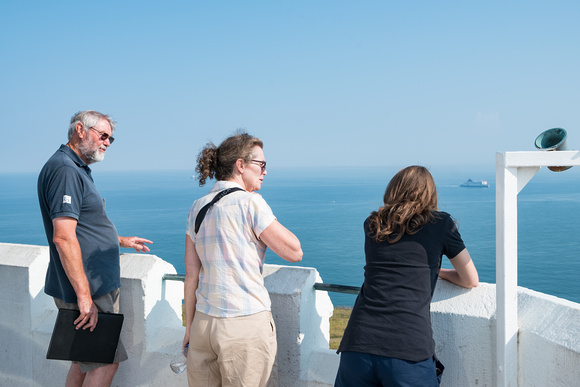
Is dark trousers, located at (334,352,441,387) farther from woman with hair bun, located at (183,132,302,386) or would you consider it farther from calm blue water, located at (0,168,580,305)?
calm blue water, located at (0,168,580,305)

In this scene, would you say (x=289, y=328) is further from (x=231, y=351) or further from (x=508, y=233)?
(x=508, y=233)

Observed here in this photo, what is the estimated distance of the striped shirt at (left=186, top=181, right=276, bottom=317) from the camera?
231cm

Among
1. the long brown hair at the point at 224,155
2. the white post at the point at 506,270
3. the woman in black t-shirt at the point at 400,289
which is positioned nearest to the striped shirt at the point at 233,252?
the long brown hair at the point at 224,155

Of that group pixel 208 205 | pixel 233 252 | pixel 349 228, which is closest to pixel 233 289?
pixel 233 252

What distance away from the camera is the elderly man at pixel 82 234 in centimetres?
269

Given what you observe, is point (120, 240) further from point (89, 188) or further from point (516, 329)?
point (516, 329)

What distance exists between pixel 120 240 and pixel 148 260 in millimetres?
204

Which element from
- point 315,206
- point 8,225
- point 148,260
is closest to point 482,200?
point 315,206

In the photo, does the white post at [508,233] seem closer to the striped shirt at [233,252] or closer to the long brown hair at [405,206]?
the long brown hair at [405,206]

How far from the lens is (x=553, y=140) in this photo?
2.13 m

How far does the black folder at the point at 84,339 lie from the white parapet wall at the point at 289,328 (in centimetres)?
29

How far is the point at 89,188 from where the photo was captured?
9.29 feet

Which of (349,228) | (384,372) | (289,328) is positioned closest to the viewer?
(384,372)

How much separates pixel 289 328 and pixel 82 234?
1176 mm
